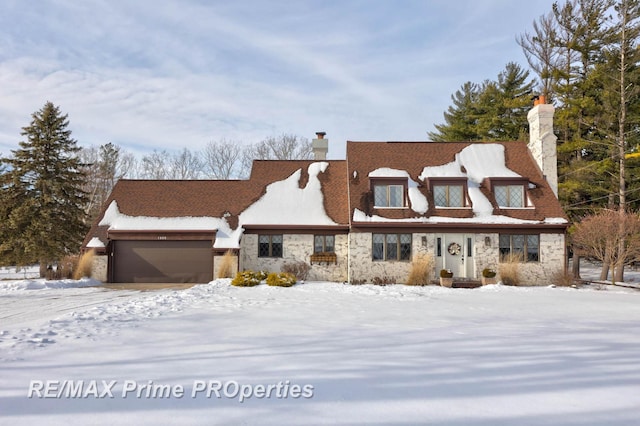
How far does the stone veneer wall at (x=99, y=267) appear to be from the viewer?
17141 mm

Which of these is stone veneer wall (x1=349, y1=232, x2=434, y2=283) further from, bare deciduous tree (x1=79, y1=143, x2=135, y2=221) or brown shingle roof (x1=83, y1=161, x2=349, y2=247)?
bare deciduous tree (x1=79, y1=143, x2=135, y2=221)

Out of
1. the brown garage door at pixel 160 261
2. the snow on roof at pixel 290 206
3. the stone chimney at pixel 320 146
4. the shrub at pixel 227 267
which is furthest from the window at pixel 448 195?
the brown garage door at pixel 160 261

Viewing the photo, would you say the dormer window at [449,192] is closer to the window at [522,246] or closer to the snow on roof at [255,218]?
the window at [522,246]

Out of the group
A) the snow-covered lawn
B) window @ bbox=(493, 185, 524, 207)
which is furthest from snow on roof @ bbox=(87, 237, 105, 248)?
window @ bbox=(493, 185, 524, 207)

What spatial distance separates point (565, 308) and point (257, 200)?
1312 cm

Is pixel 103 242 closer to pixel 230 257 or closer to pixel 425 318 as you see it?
pixel 230 257

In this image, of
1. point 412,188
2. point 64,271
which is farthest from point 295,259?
point 64,271

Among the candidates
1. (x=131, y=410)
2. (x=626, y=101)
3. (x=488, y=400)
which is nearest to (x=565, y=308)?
(x=488, y=400)

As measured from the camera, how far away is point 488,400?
13.0 ft

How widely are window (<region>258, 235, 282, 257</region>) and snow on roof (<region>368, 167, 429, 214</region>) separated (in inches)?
205

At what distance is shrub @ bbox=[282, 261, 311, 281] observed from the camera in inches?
665

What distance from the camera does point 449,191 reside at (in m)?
17.6

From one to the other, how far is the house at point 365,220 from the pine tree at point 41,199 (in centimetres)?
498

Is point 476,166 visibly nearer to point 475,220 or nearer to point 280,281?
point 475,220
